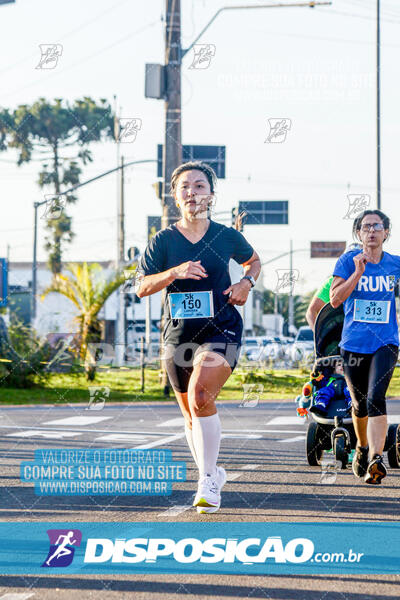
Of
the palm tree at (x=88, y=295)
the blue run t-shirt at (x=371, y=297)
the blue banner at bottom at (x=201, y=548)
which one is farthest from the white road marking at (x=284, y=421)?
the palm tree at (x=88, y=295)

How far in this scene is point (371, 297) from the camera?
6.75m

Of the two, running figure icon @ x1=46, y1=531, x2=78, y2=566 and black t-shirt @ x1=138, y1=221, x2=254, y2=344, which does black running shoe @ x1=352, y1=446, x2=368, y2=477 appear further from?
running figure icon @ x1=46, y1=531, x2=78, y2=566

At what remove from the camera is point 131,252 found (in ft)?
96.2

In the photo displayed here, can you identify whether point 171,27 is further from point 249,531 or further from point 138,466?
point 249,531

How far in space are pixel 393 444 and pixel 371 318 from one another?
1.44m

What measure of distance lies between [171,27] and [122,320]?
20120 mm

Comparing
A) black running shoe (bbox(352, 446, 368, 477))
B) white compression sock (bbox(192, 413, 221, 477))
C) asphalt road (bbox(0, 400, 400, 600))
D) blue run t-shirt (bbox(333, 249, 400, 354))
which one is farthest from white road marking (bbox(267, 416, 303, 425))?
white compression sock (bbox(192, 413, 221, 477))

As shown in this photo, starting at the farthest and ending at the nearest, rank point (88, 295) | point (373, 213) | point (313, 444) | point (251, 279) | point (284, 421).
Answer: point (88, 295) → point (284, 421) → point (313, 444) → point (373, 213) → point (251, 279)

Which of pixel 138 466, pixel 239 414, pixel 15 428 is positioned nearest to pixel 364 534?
pixel 138 466

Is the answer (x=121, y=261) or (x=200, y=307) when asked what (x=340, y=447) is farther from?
(x=121, y=261)

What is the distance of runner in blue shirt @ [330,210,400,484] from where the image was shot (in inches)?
265

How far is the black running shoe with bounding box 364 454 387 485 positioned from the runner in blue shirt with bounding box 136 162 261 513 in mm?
1194

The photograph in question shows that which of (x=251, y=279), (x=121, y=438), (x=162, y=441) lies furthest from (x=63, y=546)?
(x=121, y=438)

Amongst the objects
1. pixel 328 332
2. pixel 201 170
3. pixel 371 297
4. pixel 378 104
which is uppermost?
pixel 378 104
